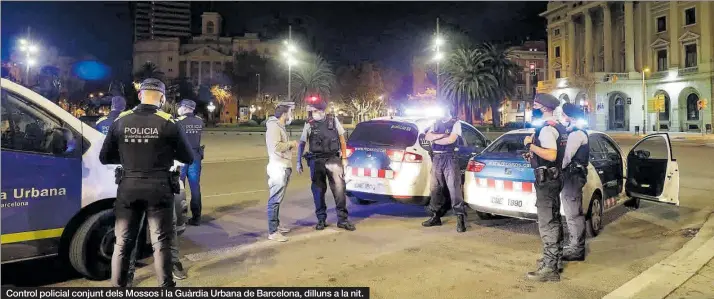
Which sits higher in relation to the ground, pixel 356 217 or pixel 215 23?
pixel 215 23

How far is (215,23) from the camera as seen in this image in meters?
120

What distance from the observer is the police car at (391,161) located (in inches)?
282

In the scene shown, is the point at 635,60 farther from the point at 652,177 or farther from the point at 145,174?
the point at 145,174

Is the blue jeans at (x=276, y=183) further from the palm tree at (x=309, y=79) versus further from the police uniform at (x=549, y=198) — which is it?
the palm tree at (x=309, y=79)

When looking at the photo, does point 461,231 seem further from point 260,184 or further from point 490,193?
point 260,184

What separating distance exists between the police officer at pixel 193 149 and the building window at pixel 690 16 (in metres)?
55.3

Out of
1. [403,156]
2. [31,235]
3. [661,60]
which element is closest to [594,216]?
[403,156]

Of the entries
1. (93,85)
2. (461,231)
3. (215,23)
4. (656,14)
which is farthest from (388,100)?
(461,231)

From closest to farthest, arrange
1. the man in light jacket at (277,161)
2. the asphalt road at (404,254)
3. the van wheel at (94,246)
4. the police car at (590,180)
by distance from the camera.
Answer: the van wheel at (94,246), the asphalt road at (404,254), the man in light jacket at (277,161), the police car at (590,180)

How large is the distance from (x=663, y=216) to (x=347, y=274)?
18.7ft

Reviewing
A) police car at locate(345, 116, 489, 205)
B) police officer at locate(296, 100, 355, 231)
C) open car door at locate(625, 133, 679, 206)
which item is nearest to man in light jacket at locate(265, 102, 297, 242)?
police officer at locate(296, 100, 355, 231)

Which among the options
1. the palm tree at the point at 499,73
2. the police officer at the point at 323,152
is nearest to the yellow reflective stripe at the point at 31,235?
the police officer at the point at 323,152

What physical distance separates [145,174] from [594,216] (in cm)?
539

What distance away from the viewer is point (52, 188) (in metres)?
4.25
